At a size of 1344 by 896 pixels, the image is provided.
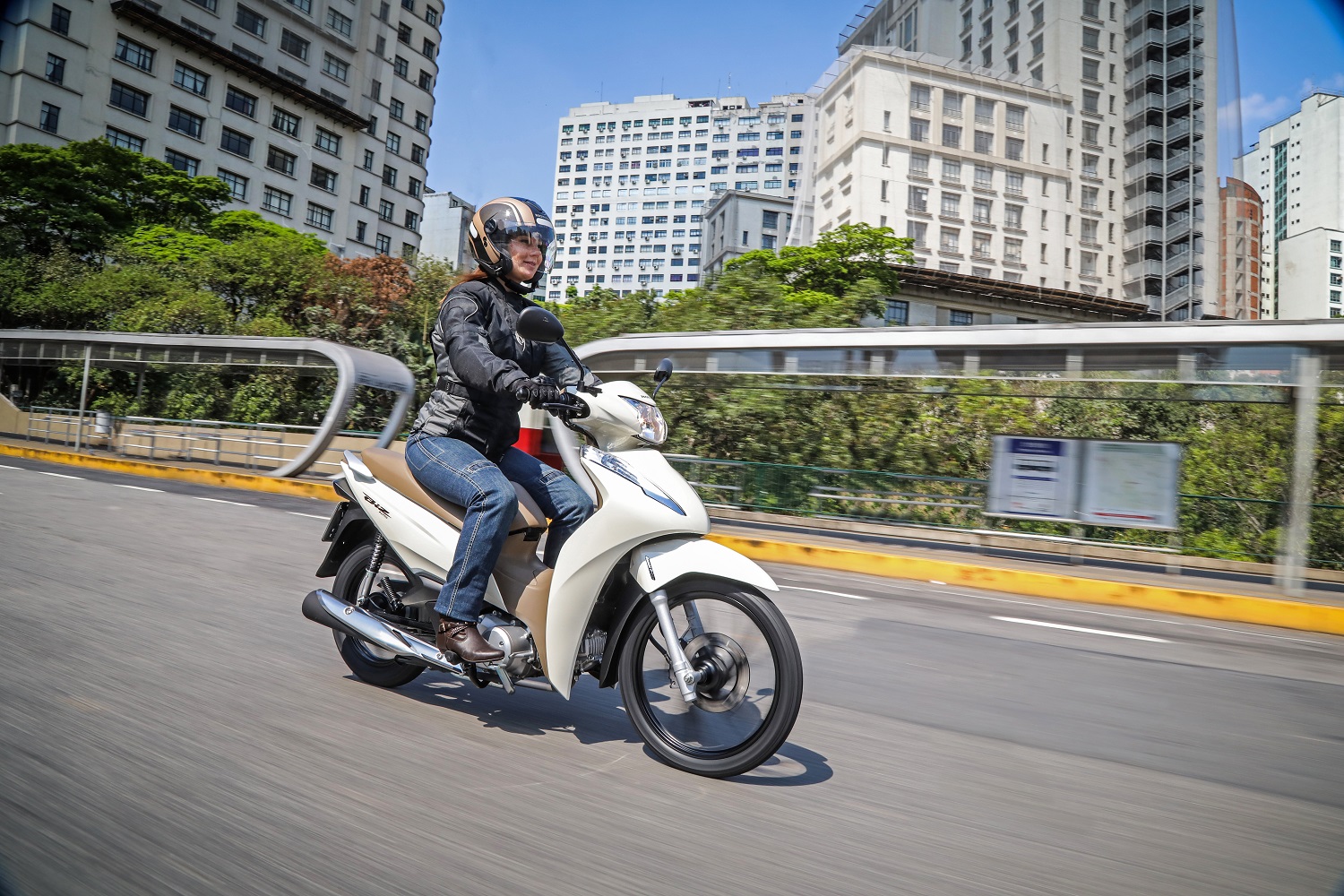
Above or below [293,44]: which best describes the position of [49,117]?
below

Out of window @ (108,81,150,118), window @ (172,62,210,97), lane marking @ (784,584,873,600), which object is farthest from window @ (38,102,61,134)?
lane marking @ (784,584,873,600)

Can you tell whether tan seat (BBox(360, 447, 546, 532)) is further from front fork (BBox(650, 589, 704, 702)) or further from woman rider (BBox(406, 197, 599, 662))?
front fork (BBox(650, 589, 704, 702))

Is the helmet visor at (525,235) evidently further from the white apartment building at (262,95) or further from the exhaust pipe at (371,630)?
the white apartment building at (262,95)

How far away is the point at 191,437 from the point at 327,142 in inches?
1869

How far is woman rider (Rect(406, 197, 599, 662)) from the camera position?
318cm

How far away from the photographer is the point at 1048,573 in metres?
10.1

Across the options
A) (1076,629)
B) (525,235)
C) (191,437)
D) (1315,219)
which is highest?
(1315,219)

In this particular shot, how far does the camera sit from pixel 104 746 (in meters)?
2.87

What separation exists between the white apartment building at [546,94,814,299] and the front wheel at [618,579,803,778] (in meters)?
140

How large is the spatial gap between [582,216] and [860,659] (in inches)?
6236

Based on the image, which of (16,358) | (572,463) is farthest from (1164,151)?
(572,463)

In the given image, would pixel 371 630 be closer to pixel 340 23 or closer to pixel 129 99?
pixel 129 99

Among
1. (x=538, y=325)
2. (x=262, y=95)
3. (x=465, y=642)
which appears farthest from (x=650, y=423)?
(x=262, y=95)

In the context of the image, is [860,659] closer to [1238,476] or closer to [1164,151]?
[1238,476]
